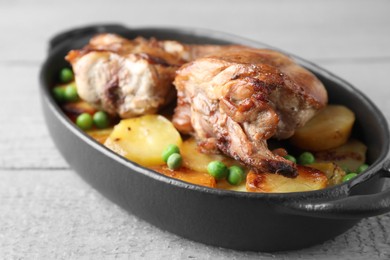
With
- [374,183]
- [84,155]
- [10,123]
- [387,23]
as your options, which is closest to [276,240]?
[374,183]

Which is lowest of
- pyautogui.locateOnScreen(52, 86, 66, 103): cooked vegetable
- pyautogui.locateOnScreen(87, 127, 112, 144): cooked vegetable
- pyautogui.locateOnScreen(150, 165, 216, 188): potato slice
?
pyautogui.locateOnScreen(87, 127, 112, 144): cooked vegetable

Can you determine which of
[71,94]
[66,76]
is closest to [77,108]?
[71,94]

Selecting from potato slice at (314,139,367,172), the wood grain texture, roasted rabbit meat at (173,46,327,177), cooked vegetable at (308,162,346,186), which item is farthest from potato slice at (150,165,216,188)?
potato slice at (314,139,367,172)

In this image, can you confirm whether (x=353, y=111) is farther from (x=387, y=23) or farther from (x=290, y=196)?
(x=387, y=23)

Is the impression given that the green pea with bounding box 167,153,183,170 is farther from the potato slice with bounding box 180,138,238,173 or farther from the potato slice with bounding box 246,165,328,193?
the potato slice with bounding box 246,165,328,193

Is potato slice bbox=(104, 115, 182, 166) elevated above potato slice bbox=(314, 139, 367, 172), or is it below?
below

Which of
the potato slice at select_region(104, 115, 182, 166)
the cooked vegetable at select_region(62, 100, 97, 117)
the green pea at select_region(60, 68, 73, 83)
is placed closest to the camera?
the potato slice at select_region(104, 115, 182, 166)

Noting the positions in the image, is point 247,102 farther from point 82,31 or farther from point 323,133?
point 82,31
